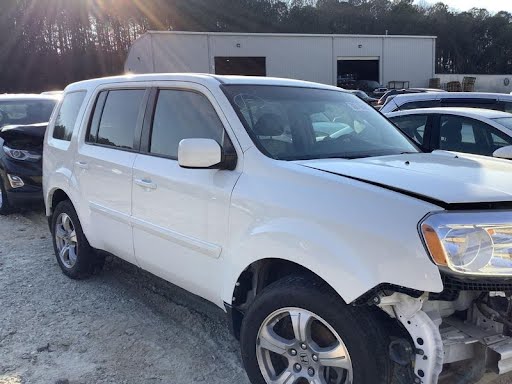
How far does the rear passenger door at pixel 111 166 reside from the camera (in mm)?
3727

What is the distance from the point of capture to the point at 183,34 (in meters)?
37.1

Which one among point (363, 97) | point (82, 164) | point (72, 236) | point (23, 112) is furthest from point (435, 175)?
point (363, 97)

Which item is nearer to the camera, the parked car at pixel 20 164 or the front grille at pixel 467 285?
the front grille at pixel 467 285

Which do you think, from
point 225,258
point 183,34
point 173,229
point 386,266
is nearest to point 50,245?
point 173,229

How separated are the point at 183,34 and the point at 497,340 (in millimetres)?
37450

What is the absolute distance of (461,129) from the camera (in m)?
6.27

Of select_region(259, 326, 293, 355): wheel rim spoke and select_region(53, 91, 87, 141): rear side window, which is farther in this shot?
select_region(53, 91, 87, 141): rear side window

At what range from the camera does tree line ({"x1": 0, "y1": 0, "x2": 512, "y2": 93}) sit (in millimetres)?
47844

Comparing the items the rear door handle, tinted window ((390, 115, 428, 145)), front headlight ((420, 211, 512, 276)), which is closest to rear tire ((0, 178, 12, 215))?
the rear door handle

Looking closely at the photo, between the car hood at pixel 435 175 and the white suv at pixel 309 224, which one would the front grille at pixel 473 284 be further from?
the car hood at pixel 435 175

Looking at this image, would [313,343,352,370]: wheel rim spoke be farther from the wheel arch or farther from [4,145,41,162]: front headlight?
[4,145,41,162]: front headlight

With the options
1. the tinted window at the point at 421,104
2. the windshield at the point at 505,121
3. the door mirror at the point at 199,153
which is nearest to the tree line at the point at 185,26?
the tinted window at the point at 421,104

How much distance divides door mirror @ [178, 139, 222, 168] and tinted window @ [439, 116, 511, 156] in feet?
14.1

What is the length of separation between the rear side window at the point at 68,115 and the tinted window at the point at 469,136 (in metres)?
4.35
